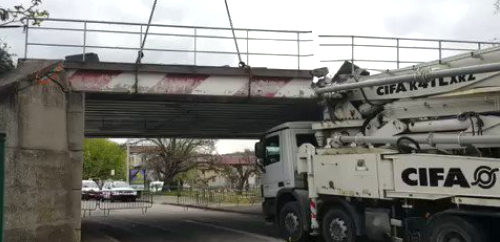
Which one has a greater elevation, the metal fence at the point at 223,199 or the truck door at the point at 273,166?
the truck door at the point at 273,166

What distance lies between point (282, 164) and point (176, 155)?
4866 cm

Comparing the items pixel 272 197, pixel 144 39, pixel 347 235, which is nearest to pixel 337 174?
pixel 347 235

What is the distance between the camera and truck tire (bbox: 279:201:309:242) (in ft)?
43.2

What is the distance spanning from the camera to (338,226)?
11.9 meters

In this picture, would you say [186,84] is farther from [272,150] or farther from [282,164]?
[282,164]

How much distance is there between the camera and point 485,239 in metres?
8.74

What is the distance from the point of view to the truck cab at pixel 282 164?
1365 cm

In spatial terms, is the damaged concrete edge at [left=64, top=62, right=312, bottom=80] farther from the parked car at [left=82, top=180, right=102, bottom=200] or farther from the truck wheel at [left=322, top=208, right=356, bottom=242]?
the parked car at [left=82, top=180, right=102, bottom=200]

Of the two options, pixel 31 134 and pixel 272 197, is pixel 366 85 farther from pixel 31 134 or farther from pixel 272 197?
pixel 31 134

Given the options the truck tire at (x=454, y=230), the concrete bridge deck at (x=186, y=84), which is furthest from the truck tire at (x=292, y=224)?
the truck tire at (x=454, y=230)

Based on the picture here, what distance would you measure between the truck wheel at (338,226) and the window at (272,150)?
2.59m

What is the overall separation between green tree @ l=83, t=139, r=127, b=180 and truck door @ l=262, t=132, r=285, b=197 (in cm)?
7936

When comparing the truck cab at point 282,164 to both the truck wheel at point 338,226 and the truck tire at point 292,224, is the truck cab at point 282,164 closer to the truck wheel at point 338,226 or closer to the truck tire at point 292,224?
the truck tire at point 292,224

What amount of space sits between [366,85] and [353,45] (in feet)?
10.5
